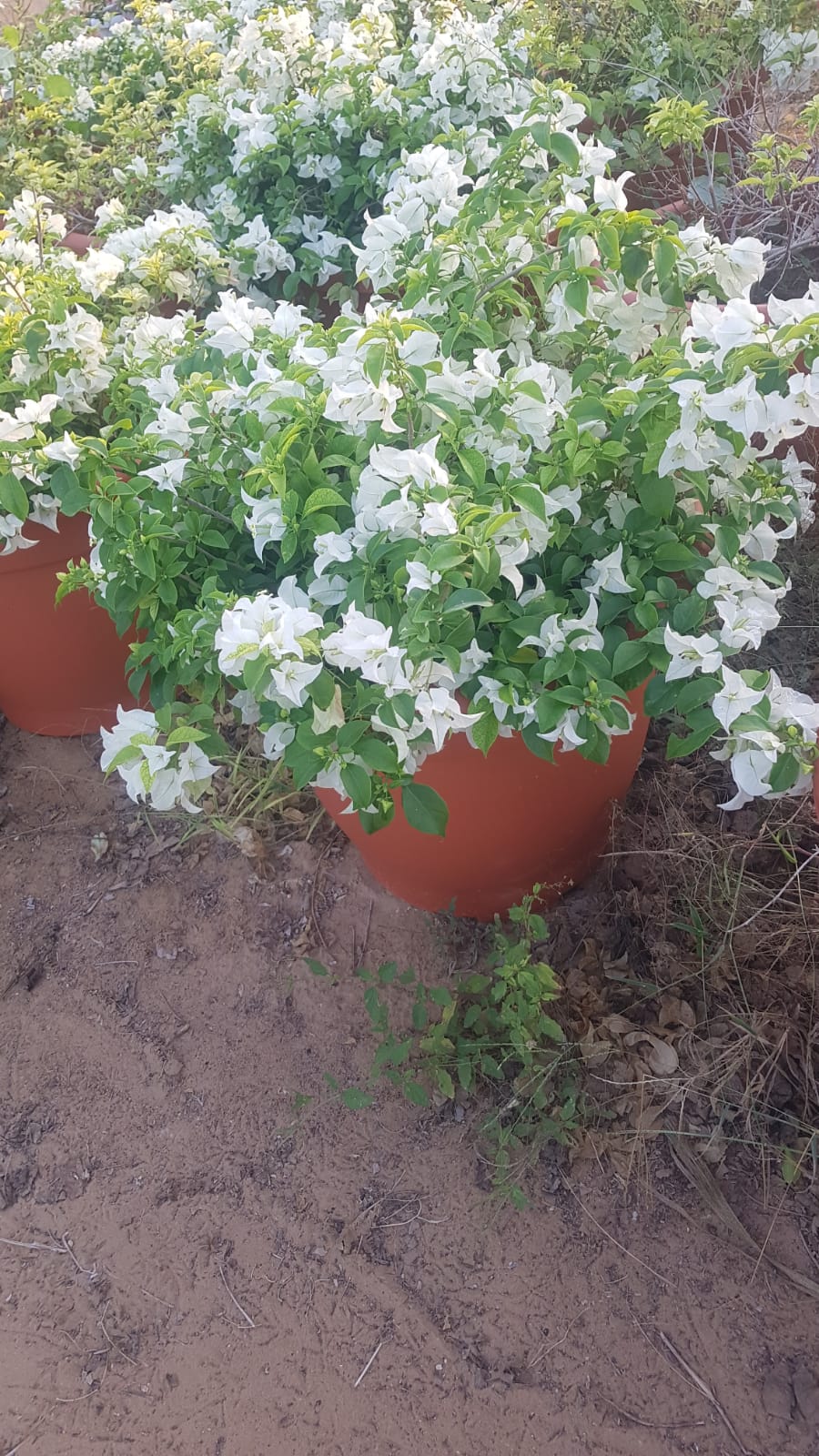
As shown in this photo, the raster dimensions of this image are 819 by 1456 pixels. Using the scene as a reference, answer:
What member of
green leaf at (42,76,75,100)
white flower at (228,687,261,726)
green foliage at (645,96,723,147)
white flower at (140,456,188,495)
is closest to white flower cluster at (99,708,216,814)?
white flower at (228,687,261,726)

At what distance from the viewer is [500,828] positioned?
1.80 meters

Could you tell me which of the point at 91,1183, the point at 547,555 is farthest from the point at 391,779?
the point at 91,1183

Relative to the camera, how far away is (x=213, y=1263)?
69.3 inches

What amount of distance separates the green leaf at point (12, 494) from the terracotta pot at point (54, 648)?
448 millimetres

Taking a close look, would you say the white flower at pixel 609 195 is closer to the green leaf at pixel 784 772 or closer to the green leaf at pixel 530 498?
the green leaf at pixel 530 498

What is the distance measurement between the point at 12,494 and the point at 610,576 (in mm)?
1073

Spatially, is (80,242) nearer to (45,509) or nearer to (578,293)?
(45,509)

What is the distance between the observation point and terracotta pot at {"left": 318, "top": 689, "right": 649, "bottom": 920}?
1.68 metres

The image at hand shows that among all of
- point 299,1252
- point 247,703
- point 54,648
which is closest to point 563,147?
point 247,703

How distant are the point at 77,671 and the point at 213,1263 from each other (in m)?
1.48

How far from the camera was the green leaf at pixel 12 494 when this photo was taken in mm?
1722

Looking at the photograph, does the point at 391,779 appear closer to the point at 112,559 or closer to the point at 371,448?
the point at 371,448

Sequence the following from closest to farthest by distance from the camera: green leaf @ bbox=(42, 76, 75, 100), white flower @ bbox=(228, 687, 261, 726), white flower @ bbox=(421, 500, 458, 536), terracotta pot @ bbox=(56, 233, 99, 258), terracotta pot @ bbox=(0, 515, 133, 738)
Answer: white flower @ bbox=(421, 500, 458, 536) < white flower @ bbox=(228, 687, 261, 726) < terracotta pot @ bbox=(0, 515, 133, 738) < terracotta pot @ bbox=(56, 233, 99, 258) < green leaf @ bbox=(42, 76, 75, 100)

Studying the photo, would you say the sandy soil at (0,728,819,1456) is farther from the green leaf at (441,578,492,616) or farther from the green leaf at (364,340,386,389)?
the green leaf at (364,340,386,389)
